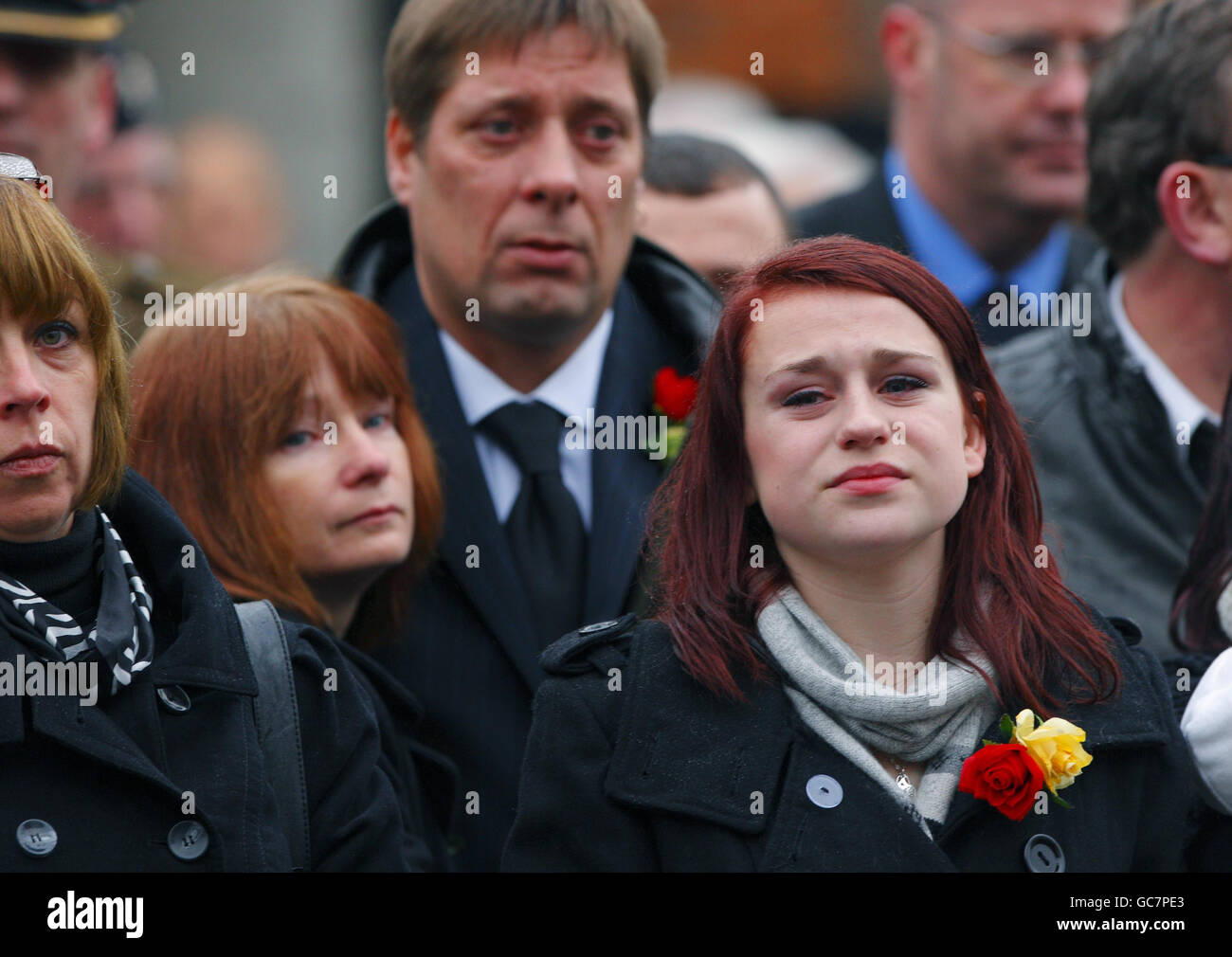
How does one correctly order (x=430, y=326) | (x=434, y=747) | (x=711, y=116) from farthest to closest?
(x=711, y=116) → (x=430, y=326) → (x=434, y=747)

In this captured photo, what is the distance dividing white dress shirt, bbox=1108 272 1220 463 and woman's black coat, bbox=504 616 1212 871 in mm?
1335

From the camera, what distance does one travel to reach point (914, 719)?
3.18 meters

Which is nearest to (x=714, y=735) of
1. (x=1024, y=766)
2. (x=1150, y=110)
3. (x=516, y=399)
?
(x=1024, y=766)

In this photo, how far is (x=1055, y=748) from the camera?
3.17 metres

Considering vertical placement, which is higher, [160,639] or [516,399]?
[516,399]

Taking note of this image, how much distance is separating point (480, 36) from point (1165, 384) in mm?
1787

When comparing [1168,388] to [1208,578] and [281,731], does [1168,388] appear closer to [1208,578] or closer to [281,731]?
[1208,578]

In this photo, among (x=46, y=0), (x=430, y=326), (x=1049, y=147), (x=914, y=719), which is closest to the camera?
(x=914, y=719)

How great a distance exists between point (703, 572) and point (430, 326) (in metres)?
1.25

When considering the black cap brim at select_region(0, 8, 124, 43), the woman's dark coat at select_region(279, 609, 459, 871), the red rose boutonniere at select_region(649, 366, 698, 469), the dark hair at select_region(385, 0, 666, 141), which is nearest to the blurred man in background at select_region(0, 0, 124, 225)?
the black cap brim at select_region(0, 8, 124, 43)

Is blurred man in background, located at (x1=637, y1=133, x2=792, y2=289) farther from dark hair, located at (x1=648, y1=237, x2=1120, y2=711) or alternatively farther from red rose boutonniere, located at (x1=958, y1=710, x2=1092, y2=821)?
red rose boutonniere, located at (x1=958, y1=710, x2=1092, y2=821)

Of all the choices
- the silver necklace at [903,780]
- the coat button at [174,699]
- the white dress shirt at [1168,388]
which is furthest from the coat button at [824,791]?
the white dress shirt at [1168,388]

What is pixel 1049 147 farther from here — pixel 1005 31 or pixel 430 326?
pixel 430 326

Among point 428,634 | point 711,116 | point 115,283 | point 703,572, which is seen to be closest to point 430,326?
point 428,634
